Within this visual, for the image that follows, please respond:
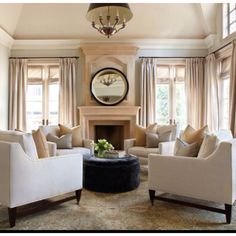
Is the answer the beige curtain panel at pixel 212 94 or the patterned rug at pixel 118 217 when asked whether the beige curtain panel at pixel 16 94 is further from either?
the beige curtain panel at pixel 212 94

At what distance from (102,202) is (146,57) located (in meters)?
4.56

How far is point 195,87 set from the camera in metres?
7.11

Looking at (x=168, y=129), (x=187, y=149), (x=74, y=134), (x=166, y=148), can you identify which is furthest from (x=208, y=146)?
(x=74, y=134)

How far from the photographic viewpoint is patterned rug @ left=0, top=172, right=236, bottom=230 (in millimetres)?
2805

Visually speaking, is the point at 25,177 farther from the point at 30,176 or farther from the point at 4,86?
the point at 4,86

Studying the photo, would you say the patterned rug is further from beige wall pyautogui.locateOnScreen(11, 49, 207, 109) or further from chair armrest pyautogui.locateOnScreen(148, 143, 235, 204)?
beige wall pyautogui.locateOnScreen(11, 49, 207, 109)

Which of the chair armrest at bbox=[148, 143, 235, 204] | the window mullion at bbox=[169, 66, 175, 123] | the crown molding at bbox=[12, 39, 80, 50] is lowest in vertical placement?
the chair armrest at bbox=[148, 143, 235, 204]

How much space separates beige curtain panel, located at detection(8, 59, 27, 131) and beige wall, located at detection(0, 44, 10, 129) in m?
0.13

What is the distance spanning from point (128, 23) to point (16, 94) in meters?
3.40

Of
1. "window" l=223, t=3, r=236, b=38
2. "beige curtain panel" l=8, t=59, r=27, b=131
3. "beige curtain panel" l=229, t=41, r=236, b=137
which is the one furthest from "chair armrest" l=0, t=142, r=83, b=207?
"window" l=223, t=3, r=236, b=38

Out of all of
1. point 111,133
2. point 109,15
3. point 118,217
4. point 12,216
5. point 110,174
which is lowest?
point 118,217

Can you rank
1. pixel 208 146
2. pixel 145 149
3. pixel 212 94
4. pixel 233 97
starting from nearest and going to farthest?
pixel 208 146 → pixel 145 149 → pixel 233 97 → pixel 212 94

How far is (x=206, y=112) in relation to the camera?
22.8 ft

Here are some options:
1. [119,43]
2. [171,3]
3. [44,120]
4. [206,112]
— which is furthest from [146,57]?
[44,120]
